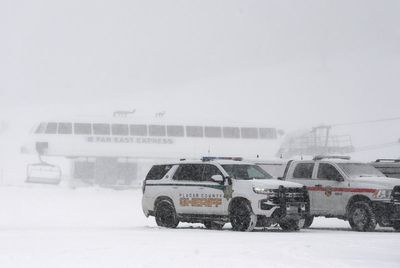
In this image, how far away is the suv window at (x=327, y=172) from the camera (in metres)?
22.9

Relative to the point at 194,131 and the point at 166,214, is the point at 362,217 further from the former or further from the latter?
the point at 194,131

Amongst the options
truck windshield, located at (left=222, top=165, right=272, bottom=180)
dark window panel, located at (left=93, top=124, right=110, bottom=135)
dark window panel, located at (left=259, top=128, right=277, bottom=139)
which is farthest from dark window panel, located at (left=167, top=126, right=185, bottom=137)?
truck windshield, located at (left=222, top=165, right=272, bottom=180)

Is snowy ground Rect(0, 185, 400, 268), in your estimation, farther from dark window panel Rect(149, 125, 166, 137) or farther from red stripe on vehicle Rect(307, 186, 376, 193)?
dark window panel Rect(149, 125, 166, 137)

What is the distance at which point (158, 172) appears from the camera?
23094mm

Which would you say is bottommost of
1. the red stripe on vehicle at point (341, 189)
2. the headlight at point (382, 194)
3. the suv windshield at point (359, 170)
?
the headlight at point (382, 194)

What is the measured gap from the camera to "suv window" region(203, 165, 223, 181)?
21797 mm

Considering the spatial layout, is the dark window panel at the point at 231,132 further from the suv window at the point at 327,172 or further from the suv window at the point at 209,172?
the suv window at the point at 209,172

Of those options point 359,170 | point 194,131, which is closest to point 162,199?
point 359,170

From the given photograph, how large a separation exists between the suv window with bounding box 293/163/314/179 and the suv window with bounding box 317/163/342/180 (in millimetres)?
303

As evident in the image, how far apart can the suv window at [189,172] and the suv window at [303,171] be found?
3159 millimetres

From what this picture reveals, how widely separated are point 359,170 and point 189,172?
4.63 meters

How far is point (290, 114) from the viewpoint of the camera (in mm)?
159250

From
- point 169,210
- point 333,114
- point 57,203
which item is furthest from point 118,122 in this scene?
point 333,114

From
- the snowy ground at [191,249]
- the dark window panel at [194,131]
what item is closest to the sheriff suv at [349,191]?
the snowy ground at [191,249]
